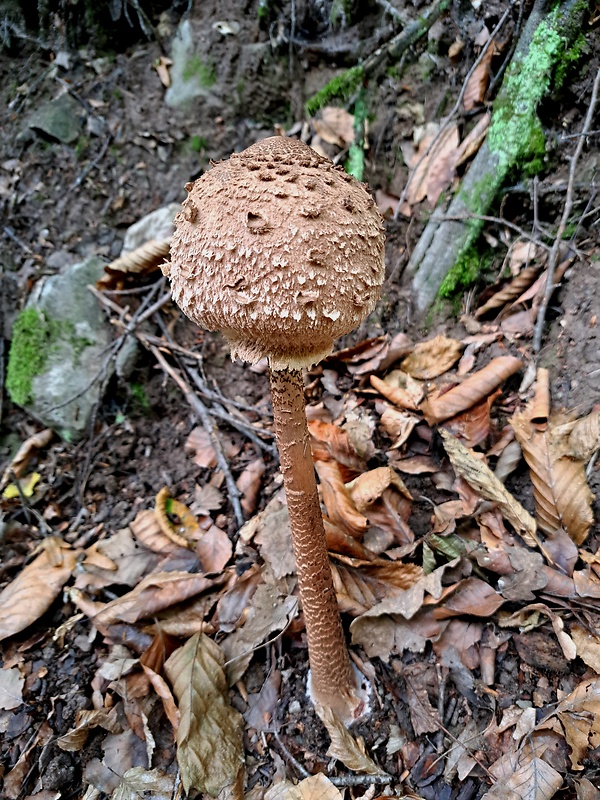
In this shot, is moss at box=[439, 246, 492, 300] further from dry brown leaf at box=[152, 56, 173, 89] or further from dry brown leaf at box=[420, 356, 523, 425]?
dry brown leaf at box=[152, 56, 173, 89]

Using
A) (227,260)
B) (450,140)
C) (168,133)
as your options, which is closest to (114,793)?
(227,260)

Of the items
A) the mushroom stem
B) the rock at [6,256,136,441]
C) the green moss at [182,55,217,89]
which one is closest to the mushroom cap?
the mushroom stem

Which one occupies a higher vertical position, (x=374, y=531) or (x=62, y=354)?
(x=62, y=354)

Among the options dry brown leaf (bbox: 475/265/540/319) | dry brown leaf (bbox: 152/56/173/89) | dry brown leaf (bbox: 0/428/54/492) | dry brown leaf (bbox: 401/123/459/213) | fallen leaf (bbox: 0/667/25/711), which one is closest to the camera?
fallen leaf (bbox: 0/667/25/711)

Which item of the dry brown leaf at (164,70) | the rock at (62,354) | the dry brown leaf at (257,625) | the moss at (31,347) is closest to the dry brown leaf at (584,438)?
the dry brown leaf at (257,625)

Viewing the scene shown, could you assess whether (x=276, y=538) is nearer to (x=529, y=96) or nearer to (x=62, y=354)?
(x=62, y=354)

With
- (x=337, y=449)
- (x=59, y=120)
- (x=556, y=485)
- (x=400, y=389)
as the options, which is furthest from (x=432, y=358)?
(x=59, y=120)

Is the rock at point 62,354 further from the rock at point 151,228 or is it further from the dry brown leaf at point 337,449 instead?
the dry brown leaf at point 337,449

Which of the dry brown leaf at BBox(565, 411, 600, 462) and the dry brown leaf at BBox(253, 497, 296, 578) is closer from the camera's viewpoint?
the dry brown leaf at BBox(565, 411, 600, 462)
